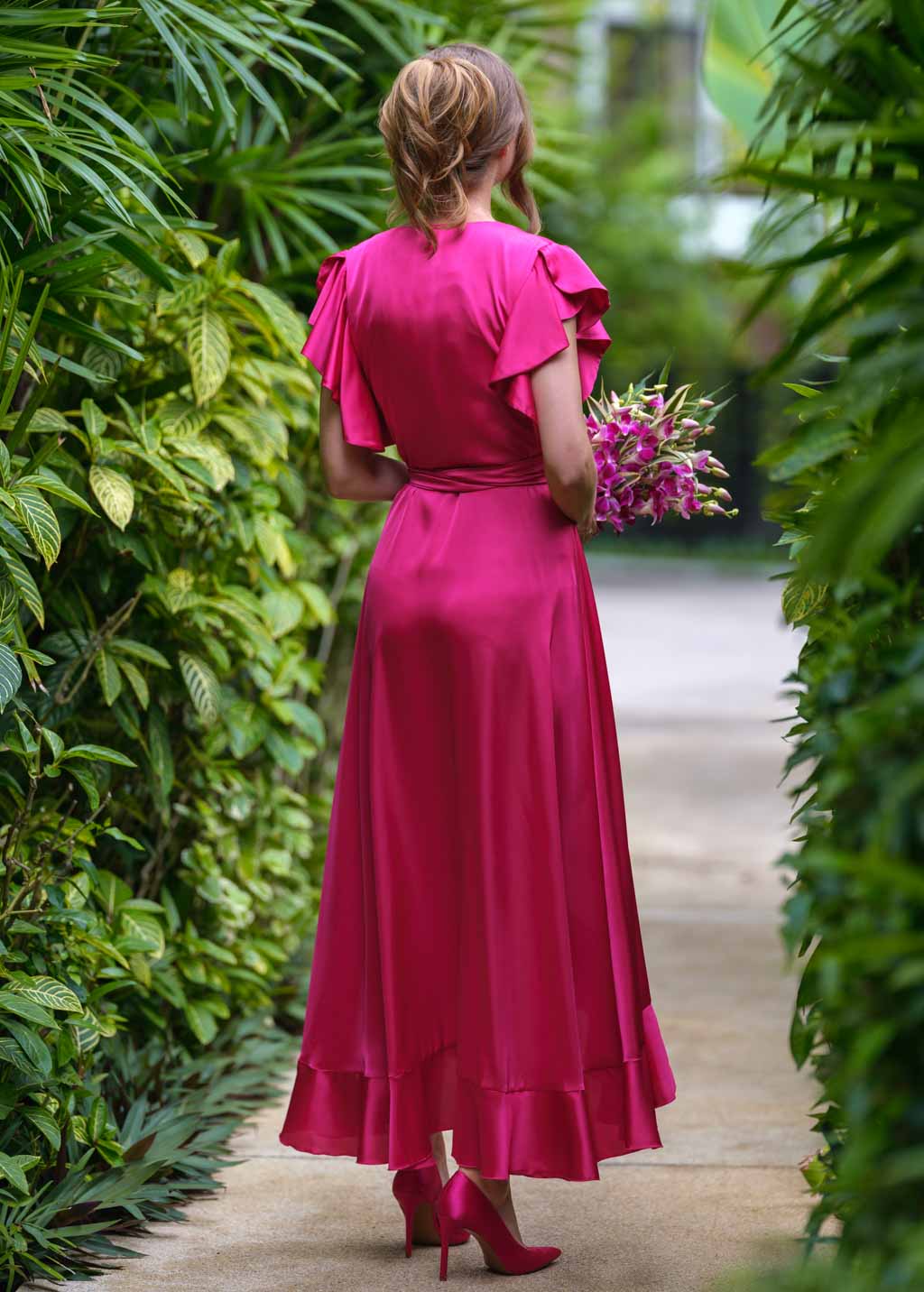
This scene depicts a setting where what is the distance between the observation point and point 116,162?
3109 millimetres

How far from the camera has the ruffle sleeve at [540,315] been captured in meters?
2.58

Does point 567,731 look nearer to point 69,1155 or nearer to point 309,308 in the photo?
point 69,1155

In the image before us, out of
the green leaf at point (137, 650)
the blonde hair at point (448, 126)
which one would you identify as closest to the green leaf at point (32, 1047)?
the green leaf at point (137, 650)

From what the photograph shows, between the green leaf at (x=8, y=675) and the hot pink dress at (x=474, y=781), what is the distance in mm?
622

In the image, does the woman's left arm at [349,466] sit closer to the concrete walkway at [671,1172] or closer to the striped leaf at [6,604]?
the striped leaf at [6,604]

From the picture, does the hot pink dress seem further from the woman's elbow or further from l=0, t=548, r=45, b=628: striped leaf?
l=0, t=548, r=45, b=628: striped leaf

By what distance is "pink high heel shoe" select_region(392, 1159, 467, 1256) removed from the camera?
285cm

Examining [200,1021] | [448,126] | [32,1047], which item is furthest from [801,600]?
[200,1021]

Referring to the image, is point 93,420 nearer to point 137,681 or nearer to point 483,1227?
point 137,681

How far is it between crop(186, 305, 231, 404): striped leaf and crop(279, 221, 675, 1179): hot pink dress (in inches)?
16.0

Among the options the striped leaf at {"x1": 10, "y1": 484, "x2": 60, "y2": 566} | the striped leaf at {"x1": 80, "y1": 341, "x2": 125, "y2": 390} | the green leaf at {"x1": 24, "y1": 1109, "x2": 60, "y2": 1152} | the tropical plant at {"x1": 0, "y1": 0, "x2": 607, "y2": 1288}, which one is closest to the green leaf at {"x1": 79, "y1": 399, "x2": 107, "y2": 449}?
the tropical plant at {"x1": 0, "y1": 0, "x2": 607, "y2": 1288}

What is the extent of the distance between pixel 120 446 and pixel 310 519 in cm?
144

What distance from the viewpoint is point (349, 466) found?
292 cm

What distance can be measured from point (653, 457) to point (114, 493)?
38.2 inches
